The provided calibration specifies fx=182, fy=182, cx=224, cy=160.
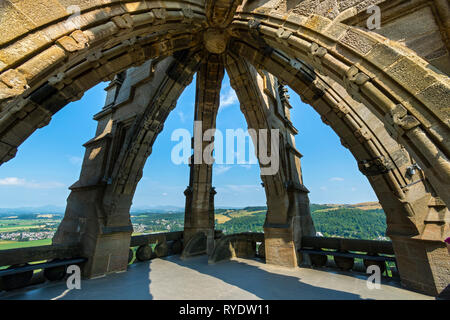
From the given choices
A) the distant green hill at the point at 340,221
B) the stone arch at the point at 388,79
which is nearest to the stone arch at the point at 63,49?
the stone arch at the point at 388,79

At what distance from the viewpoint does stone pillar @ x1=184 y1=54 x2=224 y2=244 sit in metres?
9.99

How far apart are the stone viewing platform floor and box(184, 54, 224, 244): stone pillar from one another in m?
3.19

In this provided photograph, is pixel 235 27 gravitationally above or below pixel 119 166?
above

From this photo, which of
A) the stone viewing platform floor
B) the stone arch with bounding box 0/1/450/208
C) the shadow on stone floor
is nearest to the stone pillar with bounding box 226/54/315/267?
the stone viewing platform floor

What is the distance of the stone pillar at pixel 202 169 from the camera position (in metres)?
9.99

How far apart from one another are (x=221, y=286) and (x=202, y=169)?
656 centimetres

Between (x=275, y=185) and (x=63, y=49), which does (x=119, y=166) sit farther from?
(x=275, y=185)

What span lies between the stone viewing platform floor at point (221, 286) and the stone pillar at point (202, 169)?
3189 mm

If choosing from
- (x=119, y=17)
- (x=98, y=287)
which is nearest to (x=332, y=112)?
(x=119, y=17)

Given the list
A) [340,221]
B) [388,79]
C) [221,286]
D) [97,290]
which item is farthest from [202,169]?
[340,221]

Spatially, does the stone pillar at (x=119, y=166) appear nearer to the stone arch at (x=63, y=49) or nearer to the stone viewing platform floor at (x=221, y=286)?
the stone viewing platform floor at (x=221, y=286)

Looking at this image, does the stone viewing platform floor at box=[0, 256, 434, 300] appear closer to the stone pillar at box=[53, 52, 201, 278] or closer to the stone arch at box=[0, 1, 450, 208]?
the stone pillar at box=[53, 52, 201, 278]

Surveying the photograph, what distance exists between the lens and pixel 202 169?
36.8ft
